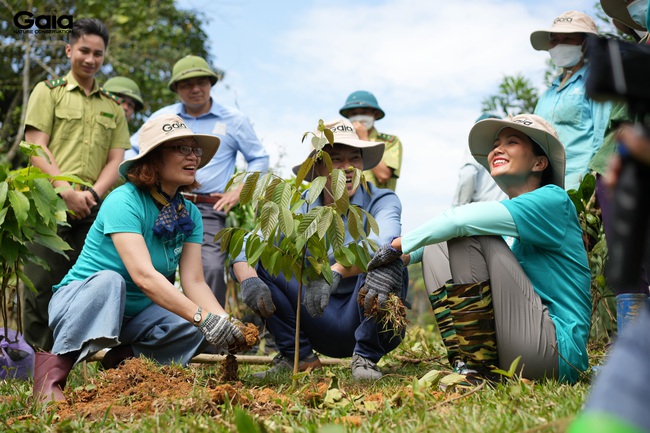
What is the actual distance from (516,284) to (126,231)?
1.85 m

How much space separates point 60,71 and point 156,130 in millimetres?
9803

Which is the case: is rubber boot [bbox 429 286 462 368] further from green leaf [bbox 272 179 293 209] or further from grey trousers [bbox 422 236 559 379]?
green leaf [bbox 272 179 293 209]

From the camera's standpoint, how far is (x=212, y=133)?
5.96 metres

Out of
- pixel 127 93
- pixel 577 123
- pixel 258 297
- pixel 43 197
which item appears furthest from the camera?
pixel 127 93

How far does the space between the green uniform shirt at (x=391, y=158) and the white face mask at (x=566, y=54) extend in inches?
57.2

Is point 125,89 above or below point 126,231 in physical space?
above

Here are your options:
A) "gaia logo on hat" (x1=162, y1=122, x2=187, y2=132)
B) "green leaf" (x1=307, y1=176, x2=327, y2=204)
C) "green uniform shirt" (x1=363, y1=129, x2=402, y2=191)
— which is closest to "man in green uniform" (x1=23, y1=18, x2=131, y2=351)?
"gaia logo on hat" (x1=162, y1=122, x2=187, y2=132)

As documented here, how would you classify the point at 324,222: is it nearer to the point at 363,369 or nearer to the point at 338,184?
the point at 338,184

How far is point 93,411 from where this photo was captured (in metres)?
2.96

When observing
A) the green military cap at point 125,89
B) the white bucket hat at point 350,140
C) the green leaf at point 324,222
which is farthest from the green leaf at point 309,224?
the green military cap at point 125,89

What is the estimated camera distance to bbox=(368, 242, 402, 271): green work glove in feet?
11.9

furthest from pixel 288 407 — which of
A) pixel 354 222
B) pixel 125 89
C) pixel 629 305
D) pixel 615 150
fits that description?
pixel 125 89

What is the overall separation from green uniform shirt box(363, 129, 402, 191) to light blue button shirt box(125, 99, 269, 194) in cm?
89

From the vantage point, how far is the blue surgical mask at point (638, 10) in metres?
4.25
